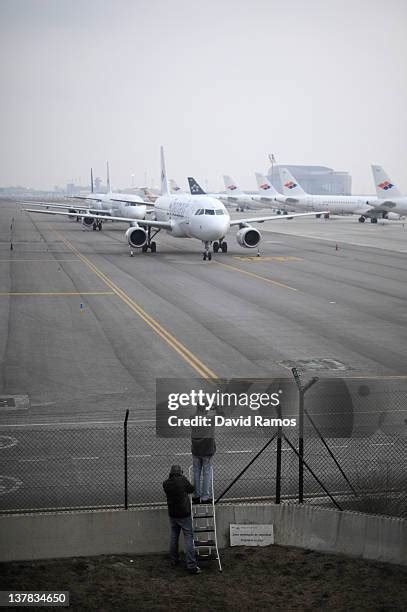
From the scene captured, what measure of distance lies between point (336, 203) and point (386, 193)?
611 inches

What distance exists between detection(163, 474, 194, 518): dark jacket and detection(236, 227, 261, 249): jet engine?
4991 cm

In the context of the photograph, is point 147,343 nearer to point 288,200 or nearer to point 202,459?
point 202,459

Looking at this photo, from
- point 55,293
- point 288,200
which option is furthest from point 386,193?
point 55,293

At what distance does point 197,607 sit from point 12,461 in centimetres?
602

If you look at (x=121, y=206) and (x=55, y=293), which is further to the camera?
(x=121, y=206)

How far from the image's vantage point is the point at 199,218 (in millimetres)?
57156

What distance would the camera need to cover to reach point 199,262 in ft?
191

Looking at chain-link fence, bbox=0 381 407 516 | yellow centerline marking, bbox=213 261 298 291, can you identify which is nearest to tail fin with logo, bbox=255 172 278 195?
yellow centerline marking, bbox=213 261 298 291

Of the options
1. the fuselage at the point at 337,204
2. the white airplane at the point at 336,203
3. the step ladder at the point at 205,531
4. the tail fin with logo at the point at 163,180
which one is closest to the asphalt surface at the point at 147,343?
the step ladder at the point at 205,531

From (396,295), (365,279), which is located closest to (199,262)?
(365,279)

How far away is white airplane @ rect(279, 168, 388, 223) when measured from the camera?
11956 centimetres

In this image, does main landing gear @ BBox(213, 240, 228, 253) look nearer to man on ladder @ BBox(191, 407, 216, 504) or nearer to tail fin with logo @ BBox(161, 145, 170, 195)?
tail fin with logo @ BBox(161, 145, 170, 195)

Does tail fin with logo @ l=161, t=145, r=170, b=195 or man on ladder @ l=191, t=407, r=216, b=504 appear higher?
tail fin with logo @ l=161, t=145, r=170, b=195

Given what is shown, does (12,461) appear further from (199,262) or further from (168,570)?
(199,262)
